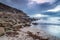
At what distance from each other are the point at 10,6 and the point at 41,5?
2.30ft

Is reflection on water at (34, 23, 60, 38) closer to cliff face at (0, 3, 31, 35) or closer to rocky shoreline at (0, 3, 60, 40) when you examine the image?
rocky shoreline at (0, 3, 60, 40)

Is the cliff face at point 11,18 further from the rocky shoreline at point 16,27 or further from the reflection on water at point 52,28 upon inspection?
the reflection on water at point 52,28

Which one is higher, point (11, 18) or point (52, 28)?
point (11, 18)

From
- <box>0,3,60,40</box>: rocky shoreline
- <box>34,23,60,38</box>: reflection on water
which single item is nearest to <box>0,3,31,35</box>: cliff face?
<box>0,3,60,40</box>: rocky shoreline

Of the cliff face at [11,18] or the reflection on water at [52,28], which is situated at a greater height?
the cliff face at [11,18]

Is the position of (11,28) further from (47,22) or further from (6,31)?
(47,22)

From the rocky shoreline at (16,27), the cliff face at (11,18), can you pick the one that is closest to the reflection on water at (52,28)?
the rocky shoreline at (16,27)

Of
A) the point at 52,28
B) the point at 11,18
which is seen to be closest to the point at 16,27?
the point at 11,18

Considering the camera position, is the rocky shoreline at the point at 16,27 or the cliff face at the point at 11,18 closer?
the rocky shoreline at the point at 16,27

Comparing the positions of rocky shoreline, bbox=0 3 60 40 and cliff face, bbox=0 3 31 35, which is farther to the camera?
cliff face, bbox=0 3 31 35

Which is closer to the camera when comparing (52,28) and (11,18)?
(52,28)

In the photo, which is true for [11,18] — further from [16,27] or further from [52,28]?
[52,28]

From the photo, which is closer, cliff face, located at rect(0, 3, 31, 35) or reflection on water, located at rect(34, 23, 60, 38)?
reflection on water, located at rect(34, 23, 60, 38)

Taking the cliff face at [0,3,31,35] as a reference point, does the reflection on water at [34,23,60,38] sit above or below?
below
